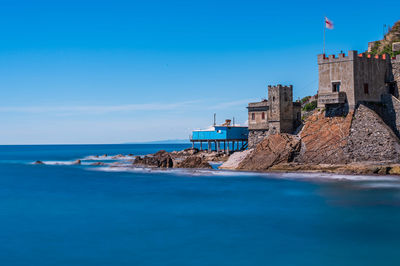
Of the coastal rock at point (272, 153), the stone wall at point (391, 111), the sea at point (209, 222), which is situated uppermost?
the stone wall at point (391, 111)

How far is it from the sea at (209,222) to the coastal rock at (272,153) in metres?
5.51

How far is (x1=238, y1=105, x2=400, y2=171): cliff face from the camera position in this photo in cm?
4441

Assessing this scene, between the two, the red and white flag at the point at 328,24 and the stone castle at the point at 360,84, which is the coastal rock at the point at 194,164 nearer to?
the stone castle at the point at 360,84

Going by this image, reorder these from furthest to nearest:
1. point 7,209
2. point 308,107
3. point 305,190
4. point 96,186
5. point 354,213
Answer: point 308,107
point 96,186
point 305,190
point 7,209
point 354,213

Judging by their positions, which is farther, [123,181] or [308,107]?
[308,107]

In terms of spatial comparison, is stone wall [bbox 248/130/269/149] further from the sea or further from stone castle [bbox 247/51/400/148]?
the sea

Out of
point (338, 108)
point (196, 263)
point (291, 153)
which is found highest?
point (338, 108)

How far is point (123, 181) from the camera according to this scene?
46906 millimetres

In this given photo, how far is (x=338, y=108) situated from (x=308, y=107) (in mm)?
24749

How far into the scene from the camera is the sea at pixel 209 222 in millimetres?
19484

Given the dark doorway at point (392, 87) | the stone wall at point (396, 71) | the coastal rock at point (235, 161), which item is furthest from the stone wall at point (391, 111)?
the coastal rock at point (235, 161)

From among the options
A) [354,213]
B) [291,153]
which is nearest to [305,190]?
[354,213]

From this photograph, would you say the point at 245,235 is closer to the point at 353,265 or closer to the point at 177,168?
the point at 353,265

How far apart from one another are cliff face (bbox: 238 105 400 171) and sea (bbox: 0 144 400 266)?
432 centimetres
